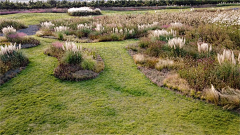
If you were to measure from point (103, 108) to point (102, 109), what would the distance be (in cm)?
6

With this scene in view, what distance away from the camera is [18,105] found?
249 inches

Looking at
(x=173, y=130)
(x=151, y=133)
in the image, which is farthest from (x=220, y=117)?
(x=151, y=133)

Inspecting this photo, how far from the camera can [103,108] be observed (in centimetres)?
620

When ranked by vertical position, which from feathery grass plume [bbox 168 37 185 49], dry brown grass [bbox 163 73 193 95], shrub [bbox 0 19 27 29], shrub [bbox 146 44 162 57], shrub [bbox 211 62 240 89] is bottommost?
dry brown grass [bbox 163 73 193 95]

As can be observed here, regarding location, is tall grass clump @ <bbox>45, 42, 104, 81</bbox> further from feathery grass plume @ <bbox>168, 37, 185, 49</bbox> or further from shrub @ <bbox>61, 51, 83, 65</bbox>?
feathery grass plume @ <bbox>168, 37, 185, 49</bbox>

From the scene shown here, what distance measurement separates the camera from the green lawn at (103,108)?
5.29m

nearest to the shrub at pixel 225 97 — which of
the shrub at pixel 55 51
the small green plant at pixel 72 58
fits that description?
the small green plant at pixel 72 58

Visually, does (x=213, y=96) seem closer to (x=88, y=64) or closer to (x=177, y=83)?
(x=177, y=83)

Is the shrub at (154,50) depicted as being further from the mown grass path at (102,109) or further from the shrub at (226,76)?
the shrub at (226,76)

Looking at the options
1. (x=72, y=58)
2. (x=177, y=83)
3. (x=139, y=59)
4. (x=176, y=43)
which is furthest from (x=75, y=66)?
(x=176, y=43)

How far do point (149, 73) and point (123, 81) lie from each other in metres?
1.48

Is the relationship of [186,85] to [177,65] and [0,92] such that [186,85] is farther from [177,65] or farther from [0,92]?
[0,92]

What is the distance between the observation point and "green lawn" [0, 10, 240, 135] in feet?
17.3

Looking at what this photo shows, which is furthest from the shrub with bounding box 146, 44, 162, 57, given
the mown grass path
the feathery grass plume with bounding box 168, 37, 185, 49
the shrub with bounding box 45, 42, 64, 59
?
the shrub with bounding box 45, 42, 64, 59
